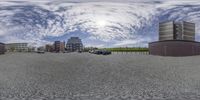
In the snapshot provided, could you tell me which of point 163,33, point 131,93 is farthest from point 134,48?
point 131,93

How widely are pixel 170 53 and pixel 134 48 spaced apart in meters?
36.9

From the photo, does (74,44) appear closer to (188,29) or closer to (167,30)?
(167,30)

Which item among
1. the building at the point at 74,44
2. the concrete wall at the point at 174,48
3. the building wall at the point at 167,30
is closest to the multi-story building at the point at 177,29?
the building wall at the point at 167,30

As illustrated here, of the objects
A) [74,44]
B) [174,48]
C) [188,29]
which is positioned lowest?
[174,48]

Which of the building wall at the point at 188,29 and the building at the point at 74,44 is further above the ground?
the building wall at the point at 188,29

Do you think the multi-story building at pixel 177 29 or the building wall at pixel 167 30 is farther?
the multi-story building at pixel 177 29

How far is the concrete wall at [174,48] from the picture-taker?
92.1m

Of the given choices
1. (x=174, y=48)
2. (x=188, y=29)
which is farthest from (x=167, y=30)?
(x=174, y=48)

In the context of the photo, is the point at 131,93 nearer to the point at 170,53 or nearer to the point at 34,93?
the point at 34,93

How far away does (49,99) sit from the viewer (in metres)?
16.4

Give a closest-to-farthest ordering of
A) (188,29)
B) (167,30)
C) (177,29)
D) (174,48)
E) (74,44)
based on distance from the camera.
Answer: (174,48) → (177,29) → (188,29) → (167,30) → (74,44)

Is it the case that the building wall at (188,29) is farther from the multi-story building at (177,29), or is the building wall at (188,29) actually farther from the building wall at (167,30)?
the building wall at (167,30)

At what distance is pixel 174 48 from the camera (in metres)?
92.1

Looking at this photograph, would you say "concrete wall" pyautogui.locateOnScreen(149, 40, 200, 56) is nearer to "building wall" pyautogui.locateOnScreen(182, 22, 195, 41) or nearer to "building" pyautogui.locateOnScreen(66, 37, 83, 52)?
"building wall" pyautogui.locateOnScreen(182, 22, 195, 41)
